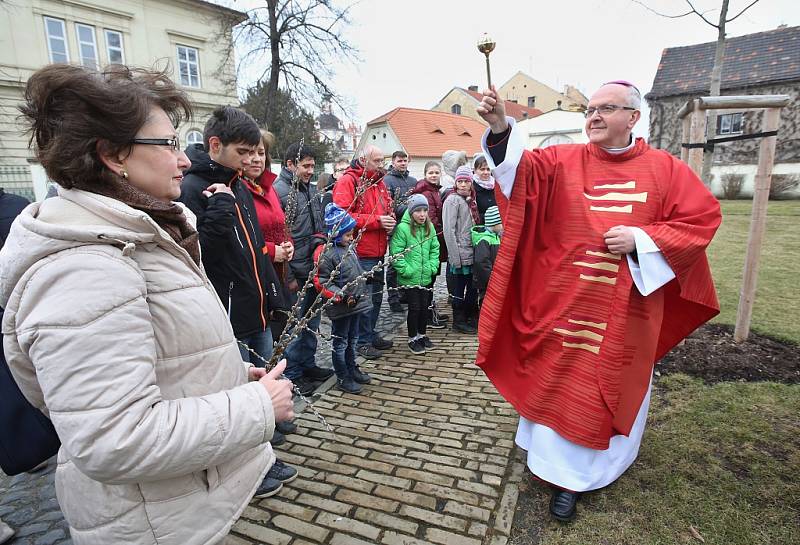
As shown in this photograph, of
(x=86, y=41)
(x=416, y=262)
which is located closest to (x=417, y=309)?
(x=416, y=262)

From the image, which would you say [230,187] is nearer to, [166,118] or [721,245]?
[166,118]

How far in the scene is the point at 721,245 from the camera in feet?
31.2

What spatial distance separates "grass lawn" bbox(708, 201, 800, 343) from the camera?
16.0 feet

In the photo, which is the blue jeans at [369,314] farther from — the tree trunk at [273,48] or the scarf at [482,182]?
the tree trunk at [273,48]

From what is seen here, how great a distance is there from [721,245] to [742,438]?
26.3 ft

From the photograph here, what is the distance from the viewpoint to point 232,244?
8.18ft

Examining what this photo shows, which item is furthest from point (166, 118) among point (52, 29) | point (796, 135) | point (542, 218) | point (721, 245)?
point (796, 135)

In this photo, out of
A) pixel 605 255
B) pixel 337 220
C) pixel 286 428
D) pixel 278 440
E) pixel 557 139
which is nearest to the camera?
pixel 605 255

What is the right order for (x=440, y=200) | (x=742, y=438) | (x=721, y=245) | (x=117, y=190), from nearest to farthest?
(x=117, y=190), (x=742, y=438), (x=440, y=200), (x=721, y=245)

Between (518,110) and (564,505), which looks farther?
(518,110)

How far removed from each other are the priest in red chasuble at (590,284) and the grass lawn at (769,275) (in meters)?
3.00

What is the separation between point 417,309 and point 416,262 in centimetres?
48

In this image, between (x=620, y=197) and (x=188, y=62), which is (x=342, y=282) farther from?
(x=188, y=62)

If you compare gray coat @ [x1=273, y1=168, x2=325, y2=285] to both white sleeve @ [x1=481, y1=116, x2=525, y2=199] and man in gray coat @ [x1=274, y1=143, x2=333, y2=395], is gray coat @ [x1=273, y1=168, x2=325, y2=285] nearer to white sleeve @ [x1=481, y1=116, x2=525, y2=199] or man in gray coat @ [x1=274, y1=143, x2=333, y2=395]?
man in gray coat @ [x1=274, y1=143, x2=333, y2=395]
